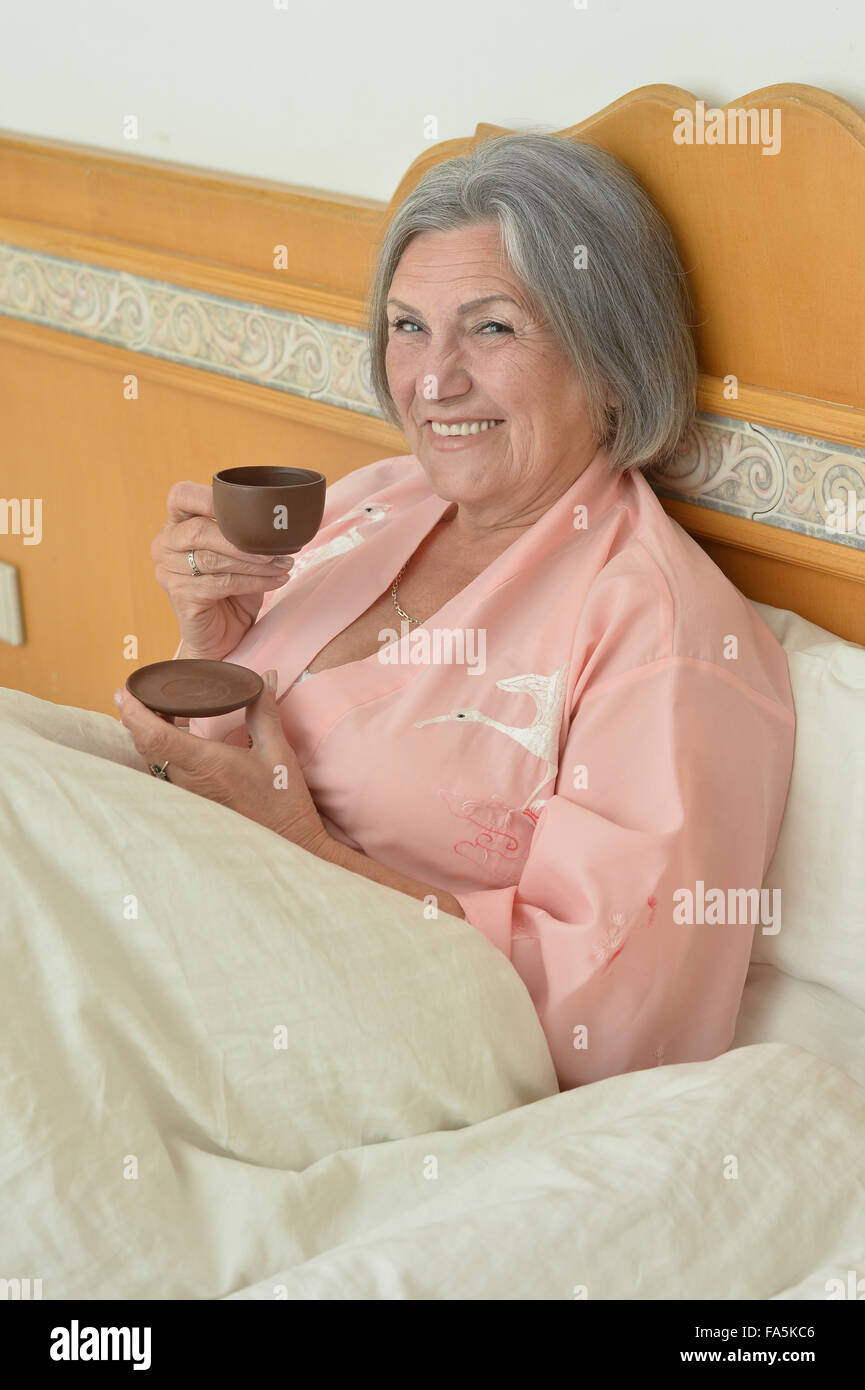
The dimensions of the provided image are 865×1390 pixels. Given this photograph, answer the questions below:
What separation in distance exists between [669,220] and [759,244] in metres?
0.12

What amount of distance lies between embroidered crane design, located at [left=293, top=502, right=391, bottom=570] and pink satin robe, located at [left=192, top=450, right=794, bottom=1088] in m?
0.20

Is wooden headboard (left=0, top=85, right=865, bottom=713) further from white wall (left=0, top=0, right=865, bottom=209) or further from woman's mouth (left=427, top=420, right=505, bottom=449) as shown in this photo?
woman's mouth (left=427, top=420, right=505, bottom=449)

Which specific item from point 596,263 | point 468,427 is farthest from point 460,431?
point 596,263

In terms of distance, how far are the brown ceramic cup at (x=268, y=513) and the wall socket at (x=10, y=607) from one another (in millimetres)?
1245

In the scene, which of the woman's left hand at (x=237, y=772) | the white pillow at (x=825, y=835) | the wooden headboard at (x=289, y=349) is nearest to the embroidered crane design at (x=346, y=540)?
the wooden headboard at (x=289, y=349)

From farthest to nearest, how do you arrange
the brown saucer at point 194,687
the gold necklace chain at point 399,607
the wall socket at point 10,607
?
the wall socket at point 10,607 < the gold necklace chain at point 399,607 < the brown saucer at point 194,687

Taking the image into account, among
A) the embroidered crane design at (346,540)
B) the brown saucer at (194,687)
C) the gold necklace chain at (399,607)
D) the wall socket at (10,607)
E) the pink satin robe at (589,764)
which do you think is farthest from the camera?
the wall socket at (10,607)

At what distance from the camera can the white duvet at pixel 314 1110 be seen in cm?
91

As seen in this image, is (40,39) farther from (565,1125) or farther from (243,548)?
(565,1125)

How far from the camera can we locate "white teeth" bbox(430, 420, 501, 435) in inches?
56.4

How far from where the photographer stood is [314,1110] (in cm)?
107

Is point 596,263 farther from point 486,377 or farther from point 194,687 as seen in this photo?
point 194,687

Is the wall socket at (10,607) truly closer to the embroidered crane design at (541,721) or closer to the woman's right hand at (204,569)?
the woman's right hand at (204,569)

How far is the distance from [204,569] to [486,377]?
403mm
